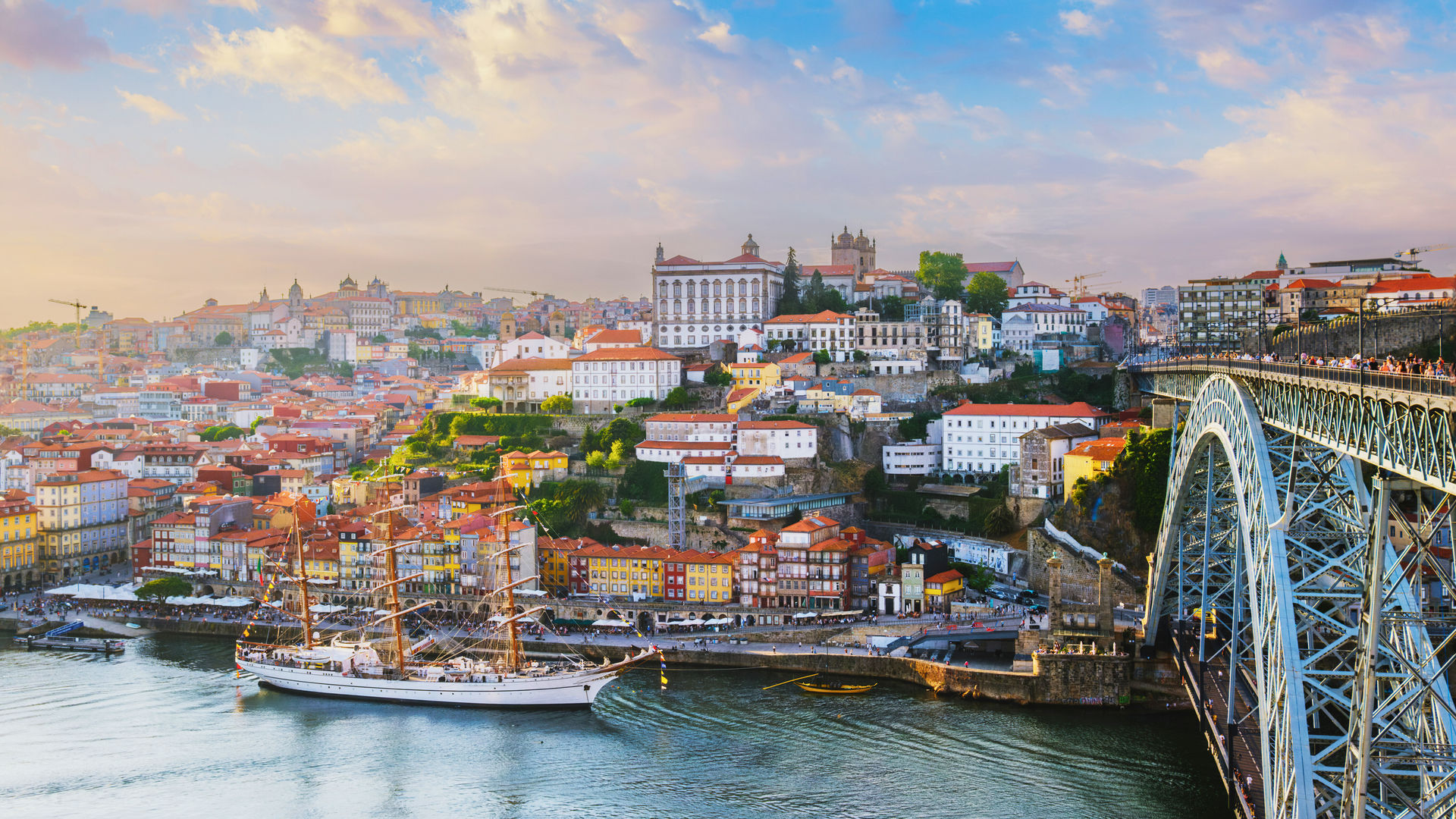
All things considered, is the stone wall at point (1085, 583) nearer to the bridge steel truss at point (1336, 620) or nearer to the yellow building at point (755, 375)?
the bridge steel truss at point (1336, 620)

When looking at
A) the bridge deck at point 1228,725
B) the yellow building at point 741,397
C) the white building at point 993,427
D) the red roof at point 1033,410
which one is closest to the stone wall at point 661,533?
the yellow building at point 741,397

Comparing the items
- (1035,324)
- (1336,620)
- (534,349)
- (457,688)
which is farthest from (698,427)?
(1336,620)

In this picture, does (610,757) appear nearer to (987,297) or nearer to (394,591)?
(394,591)

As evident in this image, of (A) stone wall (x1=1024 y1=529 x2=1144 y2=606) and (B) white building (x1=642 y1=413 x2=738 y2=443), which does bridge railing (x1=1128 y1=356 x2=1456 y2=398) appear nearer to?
(A) stone wall (x1=1024 y1=529 x2=1144 y2=606)

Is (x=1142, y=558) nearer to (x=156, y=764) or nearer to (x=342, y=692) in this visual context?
(x=342, y=692)

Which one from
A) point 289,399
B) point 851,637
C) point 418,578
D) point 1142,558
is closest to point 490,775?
point 851,637
